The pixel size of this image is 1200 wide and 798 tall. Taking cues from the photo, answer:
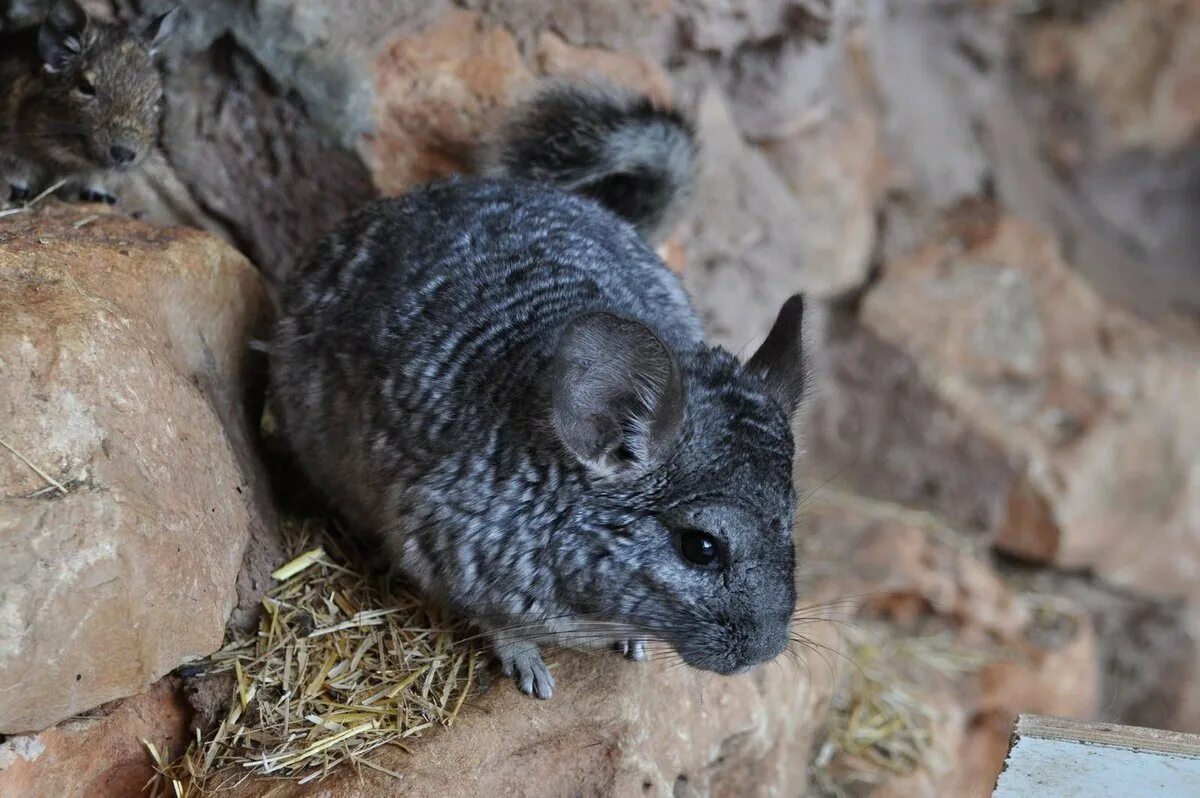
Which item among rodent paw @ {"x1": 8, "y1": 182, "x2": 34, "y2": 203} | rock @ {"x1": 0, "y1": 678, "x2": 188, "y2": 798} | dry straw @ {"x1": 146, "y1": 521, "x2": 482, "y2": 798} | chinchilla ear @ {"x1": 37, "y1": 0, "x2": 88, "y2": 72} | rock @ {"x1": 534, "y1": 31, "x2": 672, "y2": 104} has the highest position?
rock @ {"x1": 534, "y1": 31, "x2": 672, "y2": 104}

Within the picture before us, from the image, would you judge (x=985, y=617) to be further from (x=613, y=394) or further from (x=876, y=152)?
(x=613, y=394)

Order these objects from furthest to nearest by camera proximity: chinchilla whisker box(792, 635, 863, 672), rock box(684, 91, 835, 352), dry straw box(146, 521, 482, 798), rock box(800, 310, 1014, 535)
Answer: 1. rock box(800, 310, 1014, 535)
2. rock box(684, 91, 835, 352)
3. chinchilla whisker box(792, 635, 863, 672)
4. dry straw box(146, 521, 482, 798)

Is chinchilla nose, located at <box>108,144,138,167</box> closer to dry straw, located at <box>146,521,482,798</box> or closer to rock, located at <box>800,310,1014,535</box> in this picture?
dry straw, located at <box>146,521,482,798</box>

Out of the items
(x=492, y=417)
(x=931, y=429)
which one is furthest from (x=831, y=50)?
(x=492, y=417)

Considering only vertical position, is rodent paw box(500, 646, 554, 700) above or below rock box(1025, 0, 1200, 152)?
below

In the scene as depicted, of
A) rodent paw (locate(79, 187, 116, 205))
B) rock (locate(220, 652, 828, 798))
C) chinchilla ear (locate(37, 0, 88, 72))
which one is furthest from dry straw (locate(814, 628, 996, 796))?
chinchilla ear (locate(37, 0, 88, 72))

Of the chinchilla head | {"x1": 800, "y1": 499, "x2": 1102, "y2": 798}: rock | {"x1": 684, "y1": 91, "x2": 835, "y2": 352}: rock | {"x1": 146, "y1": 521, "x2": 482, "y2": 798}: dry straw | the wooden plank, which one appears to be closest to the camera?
the wooden plank

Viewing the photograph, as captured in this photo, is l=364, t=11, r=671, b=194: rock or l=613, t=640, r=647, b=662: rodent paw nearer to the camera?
l=613, t=640, r=647, b=662: rodent paw
